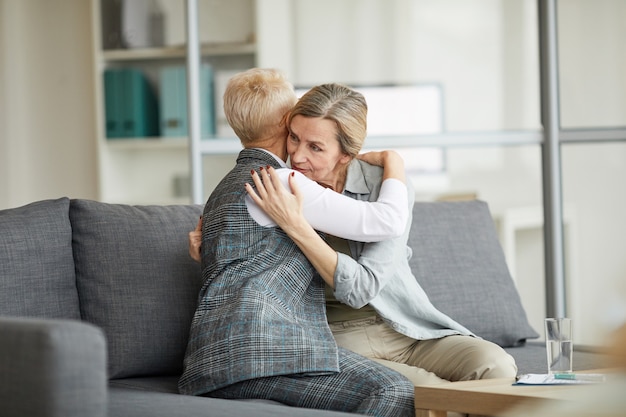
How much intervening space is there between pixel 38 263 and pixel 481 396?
1036 mm

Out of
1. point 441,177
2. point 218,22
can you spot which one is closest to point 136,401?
point 218,22

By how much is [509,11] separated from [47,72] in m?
2.58

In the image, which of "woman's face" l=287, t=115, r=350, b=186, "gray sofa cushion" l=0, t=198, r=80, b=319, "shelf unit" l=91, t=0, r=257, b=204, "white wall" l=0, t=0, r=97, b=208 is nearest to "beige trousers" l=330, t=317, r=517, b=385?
"woman's face" l=287, t=115, r=350, b=186

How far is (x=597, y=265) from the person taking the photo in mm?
4141

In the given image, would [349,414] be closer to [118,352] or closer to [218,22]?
[118,352]

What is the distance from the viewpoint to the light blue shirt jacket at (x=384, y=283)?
205 cm

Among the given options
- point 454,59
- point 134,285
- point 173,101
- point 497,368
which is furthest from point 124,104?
point 497,368

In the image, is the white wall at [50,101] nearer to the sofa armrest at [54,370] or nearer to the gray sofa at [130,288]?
the gray sofa at [130,288]

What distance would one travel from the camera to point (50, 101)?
564 cm

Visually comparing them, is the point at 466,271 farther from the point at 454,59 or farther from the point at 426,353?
the point at 454,59

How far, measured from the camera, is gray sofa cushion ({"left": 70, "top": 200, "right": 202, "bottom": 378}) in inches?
89.0

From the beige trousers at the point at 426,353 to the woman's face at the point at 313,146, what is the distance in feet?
1.19

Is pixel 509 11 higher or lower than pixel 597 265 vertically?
higher

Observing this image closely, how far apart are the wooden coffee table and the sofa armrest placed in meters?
0.62
